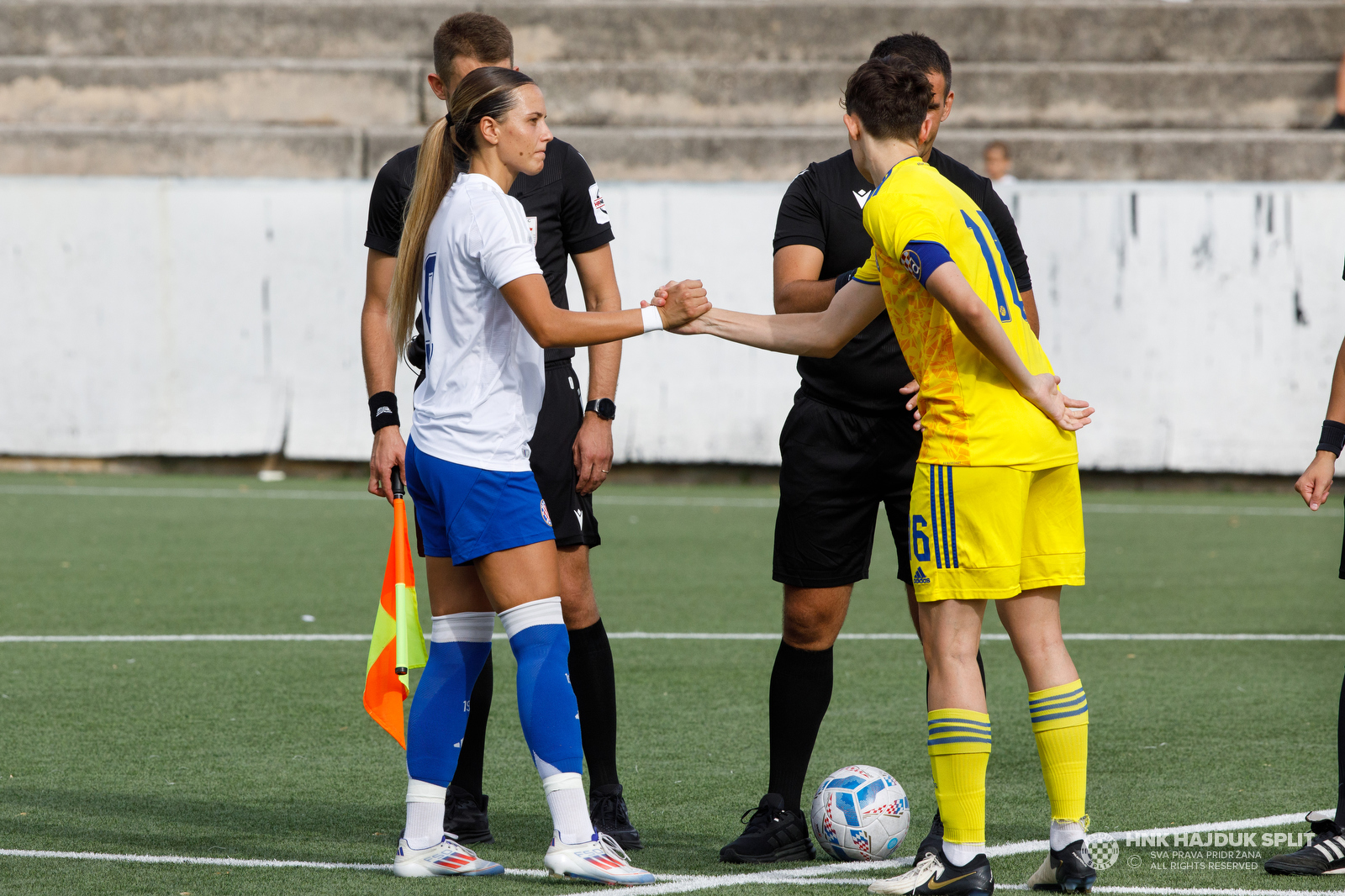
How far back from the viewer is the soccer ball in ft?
13.1

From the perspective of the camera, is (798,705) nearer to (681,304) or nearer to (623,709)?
(681,304)

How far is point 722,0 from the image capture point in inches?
672

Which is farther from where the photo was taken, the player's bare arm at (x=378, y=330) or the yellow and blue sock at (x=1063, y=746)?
the player's bare arm at (x=378, y=330)

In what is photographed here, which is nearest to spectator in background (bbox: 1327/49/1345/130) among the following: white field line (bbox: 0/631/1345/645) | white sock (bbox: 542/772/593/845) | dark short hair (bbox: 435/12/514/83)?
white field line (bbox: 0/631/1345/645)

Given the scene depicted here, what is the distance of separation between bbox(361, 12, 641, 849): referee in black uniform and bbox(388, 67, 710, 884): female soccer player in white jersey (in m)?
0.42

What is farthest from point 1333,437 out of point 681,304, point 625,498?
point 625,498

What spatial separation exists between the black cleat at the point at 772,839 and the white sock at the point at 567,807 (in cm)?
45

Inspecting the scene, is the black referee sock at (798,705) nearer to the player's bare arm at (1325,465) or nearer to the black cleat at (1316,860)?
the black cleat at (1316,860)

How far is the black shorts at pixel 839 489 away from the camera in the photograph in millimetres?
4215

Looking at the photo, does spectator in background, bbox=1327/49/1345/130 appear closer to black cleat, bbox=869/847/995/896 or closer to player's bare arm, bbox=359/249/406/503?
player's bare arm, bbox=359/249/406/503

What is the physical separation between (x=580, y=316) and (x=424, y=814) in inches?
47.9

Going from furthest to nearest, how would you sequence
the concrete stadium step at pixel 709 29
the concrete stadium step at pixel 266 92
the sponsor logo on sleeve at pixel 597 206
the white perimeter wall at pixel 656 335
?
the concrete stadium step at pixel 709 29
the concrete stadium step at pixel 266 92
the white perimeter wall at pixel 656 335
the sponsor logo on sleeve at pixel 597 206

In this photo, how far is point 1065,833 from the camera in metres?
3.61

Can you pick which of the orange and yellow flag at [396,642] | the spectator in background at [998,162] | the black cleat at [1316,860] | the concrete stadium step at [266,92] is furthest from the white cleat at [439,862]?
the concrete stadium step at [266,92]
